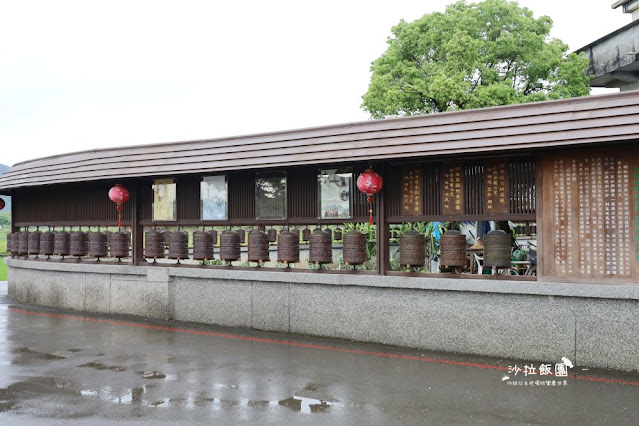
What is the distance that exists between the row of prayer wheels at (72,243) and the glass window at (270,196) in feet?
13.1

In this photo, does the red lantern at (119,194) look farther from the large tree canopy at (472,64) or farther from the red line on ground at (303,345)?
the large tree canopy at (472,64)

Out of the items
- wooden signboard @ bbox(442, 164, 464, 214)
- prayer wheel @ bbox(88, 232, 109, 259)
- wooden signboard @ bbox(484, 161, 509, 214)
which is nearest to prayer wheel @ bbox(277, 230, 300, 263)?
wooden signboard @ bbox(442, 164, 464, 214)

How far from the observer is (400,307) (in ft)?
32.4

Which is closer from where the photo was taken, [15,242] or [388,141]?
[388,141]

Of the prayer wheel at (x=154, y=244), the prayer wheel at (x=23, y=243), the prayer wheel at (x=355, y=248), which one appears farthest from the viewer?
the prayer wheel at (x=23, y=243)

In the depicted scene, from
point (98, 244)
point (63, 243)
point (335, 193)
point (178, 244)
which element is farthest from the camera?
point (63, 243)

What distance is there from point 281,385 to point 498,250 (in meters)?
4.19

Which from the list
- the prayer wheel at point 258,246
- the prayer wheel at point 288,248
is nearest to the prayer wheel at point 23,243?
the prayer wheel at point 258,246

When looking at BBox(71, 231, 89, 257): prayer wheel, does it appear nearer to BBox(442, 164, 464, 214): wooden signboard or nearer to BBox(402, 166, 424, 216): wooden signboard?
BBox(402, 166, 424, 216): wooden signboard

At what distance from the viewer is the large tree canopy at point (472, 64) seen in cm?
2628

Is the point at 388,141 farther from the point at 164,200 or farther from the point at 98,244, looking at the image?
the point at 98,244

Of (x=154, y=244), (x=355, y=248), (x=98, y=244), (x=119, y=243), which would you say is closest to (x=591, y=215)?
(x=355, y=248)

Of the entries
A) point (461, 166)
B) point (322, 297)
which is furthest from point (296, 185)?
point (461, 166)

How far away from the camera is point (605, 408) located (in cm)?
662
